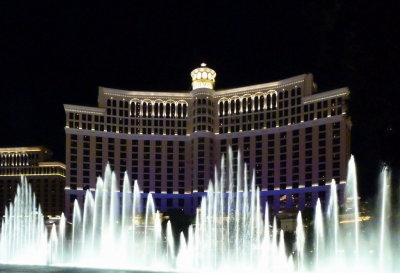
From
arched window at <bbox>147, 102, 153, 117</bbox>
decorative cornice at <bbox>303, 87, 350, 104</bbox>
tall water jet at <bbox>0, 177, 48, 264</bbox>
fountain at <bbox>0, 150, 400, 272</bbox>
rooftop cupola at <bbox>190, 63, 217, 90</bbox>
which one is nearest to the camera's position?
fountain at <bbox>0, 150, 400, 272</bbox>

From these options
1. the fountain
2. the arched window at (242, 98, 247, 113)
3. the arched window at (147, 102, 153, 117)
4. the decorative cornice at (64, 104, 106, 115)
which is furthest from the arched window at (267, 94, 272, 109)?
the decorative cornice at (64, 104, 106, 115)

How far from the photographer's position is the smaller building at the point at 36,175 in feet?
383

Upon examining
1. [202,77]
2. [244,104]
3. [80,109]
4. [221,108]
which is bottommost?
[80,109]

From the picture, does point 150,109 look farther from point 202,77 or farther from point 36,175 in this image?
point 36,175

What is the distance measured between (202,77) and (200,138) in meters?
10.5

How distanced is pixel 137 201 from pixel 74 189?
10.4m

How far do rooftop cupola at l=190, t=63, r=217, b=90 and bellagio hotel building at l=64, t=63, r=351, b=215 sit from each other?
167mm

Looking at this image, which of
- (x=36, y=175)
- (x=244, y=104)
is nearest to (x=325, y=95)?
(x=244, y=104)

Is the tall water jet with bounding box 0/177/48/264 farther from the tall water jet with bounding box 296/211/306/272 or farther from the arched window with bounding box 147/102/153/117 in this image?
the arched window with bounding box 147/102/153/117

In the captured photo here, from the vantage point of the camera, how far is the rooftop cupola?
320 feet

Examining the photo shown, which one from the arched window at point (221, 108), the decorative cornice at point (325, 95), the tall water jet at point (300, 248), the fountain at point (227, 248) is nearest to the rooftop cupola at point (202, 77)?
the arched window at point (221, 108)

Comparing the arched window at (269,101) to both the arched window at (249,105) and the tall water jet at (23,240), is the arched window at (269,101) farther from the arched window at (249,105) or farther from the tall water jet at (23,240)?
the tall water jet at (23,240)

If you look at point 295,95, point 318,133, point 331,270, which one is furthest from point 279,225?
point 331,270

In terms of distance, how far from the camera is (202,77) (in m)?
97.7
